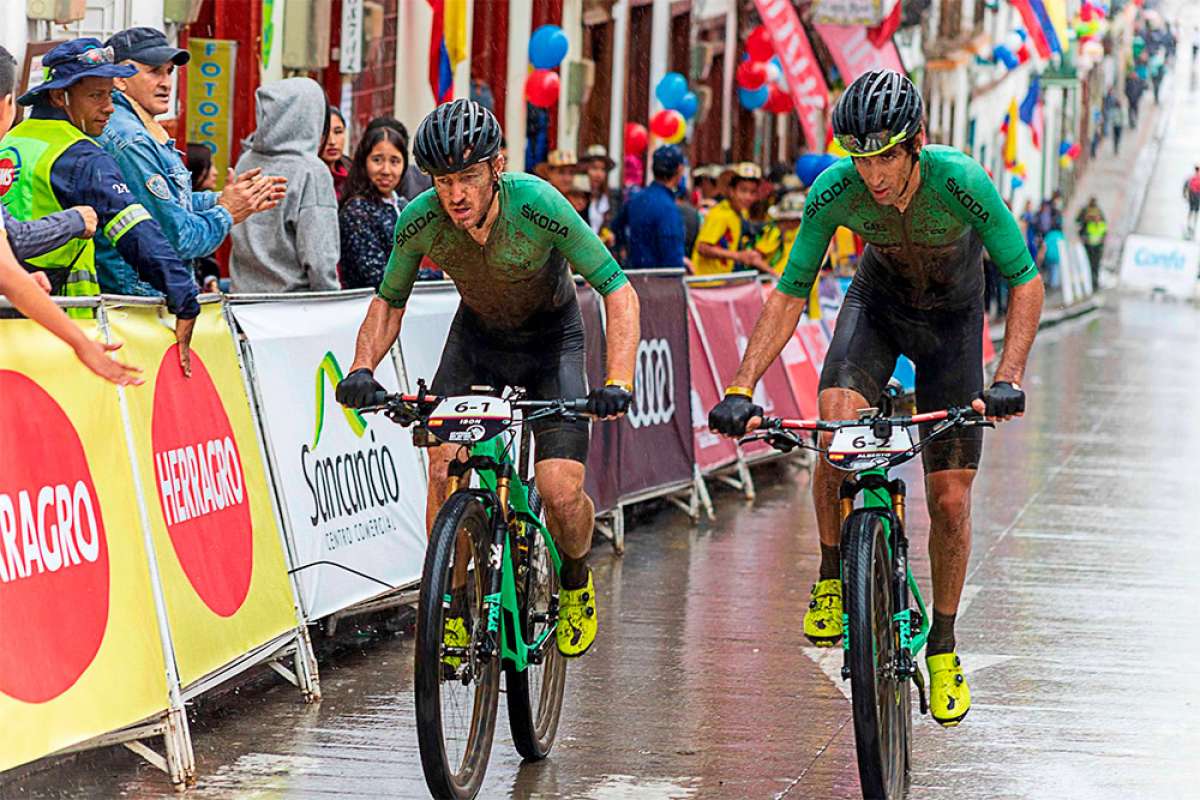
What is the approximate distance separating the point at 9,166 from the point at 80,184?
0.23 metres

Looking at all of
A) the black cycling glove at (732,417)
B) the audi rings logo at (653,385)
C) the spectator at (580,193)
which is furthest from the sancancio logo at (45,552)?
the spectator at (580,193)

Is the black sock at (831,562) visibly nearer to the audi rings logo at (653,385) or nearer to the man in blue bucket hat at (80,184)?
the man in blue bucket hat at (80,184)

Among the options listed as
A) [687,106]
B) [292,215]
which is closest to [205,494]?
[292,215]

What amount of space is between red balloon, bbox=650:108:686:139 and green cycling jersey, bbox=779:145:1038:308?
1741cm

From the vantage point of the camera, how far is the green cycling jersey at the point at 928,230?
6.93m

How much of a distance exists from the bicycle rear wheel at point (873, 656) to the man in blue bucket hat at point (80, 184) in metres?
2.37

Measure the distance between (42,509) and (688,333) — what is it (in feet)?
24.9

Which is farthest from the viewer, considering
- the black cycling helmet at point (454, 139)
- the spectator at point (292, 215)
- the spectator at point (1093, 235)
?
the spectator at point (1093, 235)

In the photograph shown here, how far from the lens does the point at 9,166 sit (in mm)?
7418

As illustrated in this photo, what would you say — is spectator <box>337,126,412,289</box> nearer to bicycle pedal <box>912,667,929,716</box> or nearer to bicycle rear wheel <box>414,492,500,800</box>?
bicycle rear wheel <box>414,492,500,800</box>

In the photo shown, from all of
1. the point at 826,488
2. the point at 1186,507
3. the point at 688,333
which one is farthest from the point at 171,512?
the point at 1186,507

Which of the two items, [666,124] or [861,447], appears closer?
[861,447]

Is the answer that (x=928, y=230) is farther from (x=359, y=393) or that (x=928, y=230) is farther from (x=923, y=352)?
(x=359, y=393)

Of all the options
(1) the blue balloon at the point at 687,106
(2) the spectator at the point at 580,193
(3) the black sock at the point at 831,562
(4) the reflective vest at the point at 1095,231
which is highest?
(1) the blue balloon at the point at 687,106
